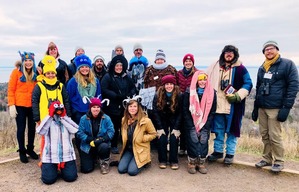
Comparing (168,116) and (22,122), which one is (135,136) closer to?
(168,116)

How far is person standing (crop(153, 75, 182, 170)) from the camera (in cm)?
547

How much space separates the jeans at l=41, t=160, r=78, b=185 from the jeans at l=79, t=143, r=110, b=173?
12.5 inches

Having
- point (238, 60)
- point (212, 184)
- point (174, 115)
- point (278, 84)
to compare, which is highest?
point (238, 60)

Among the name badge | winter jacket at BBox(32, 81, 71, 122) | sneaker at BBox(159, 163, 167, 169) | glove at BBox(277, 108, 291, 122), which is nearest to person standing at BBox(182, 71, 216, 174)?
sneaker at BBox(159, 163, 167, 169)

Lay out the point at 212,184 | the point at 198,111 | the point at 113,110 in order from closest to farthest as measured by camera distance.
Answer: the point at 212,184 < the point at 198,111 < the point at 113,110

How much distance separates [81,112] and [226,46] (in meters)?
2.94

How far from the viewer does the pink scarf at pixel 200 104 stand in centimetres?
540

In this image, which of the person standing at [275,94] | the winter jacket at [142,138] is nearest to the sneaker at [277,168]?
the person standing at [275,94]

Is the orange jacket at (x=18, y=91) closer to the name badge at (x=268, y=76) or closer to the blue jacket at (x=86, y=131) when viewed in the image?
the blue jacket at (x=86, y=131)

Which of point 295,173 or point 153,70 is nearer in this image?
point 295,173

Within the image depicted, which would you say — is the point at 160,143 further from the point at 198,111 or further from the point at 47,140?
the point at 47,140

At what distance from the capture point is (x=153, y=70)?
613cm

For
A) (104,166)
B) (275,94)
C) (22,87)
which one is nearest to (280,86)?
(275,94)

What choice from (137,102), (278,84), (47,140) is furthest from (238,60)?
(47,140)
